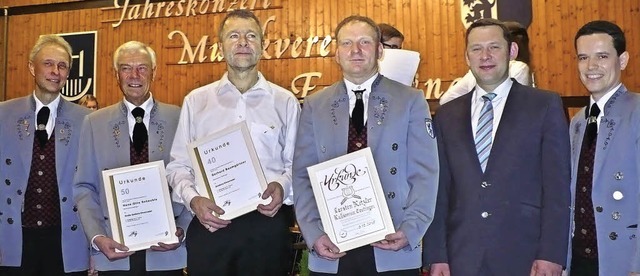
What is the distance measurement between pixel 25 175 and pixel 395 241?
80.1 inches

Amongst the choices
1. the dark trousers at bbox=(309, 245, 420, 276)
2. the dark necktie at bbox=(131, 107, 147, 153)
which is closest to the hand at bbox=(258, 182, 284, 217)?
the dark trousers at bbox=(309, 245, 420, 276)

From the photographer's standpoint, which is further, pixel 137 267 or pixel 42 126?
pixel 42 126

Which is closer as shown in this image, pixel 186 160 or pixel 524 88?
pixel 524 88

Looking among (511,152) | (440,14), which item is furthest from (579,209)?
(440,14)

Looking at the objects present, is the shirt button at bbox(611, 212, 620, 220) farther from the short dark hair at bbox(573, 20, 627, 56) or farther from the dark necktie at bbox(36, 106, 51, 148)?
the dark necktie at bbox(36, 106, 51, 148)

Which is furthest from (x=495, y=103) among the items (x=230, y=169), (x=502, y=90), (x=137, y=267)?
(x=137, y=267)

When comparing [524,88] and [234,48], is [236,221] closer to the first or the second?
[234,48]

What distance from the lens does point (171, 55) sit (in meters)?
9.47

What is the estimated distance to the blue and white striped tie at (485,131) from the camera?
8.20 ft

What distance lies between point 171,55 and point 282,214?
725 centimetres

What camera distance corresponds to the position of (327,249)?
7.97ft

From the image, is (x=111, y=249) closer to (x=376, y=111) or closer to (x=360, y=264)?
(x=360, y=264)

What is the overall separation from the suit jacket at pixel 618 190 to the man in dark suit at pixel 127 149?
1.82 metres

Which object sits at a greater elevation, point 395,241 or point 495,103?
point 495,103
